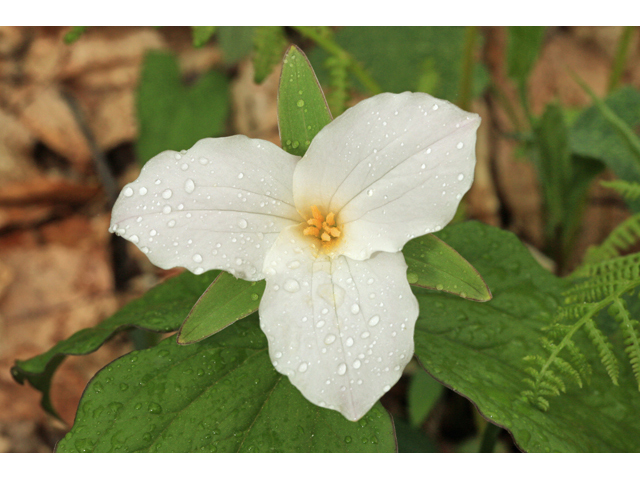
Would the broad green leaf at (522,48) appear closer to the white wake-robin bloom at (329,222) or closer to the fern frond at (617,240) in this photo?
the fern frond at (617,240)

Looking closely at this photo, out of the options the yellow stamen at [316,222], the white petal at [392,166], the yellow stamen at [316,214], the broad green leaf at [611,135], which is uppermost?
the white petal at [392,166]

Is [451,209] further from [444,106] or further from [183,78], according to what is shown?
[183,78]

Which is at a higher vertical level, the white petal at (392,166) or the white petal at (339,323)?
the white petal at (392,166)

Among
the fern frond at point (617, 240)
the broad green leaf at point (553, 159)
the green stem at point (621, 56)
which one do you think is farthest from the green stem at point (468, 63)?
the fern frond at point (617, 240)

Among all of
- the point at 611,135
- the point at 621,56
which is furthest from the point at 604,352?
the point at 621,56

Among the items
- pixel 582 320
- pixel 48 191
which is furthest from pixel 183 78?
pixel 582 320
